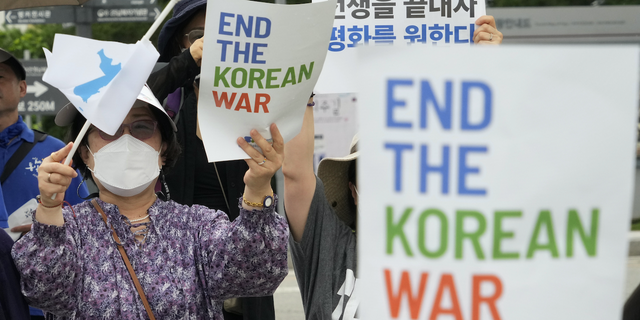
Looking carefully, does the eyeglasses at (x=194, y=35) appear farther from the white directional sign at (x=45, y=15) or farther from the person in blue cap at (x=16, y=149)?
the white directional sign at (x=45, y=15)

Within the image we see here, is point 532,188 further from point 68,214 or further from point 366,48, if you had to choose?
point 68,214

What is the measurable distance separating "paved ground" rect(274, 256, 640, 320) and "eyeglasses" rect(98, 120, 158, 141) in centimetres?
410

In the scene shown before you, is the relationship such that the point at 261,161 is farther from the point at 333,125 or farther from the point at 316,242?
the point at 333,125

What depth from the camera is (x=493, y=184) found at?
149 centimetres

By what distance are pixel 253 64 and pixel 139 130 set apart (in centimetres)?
54

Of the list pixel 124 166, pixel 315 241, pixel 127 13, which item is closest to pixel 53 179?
pixel 124 166

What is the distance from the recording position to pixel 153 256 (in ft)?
7.15

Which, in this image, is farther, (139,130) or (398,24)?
(398,24)

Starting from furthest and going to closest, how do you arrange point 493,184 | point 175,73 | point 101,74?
point 175,73, point 101,74, point 493,184

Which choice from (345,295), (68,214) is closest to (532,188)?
(345,295)

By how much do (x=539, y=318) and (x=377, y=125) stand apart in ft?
1.67

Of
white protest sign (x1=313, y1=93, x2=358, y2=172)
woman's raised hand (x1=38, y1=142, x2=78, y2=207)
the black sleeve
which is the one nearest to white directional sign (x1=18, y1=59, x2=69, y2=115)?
white protest sign (x1=313, y1=93, x2=358, y2=172)

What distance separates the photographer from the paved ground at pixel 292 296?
20.8 feet

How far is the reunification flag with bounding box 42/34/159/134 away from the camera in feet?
6.82
